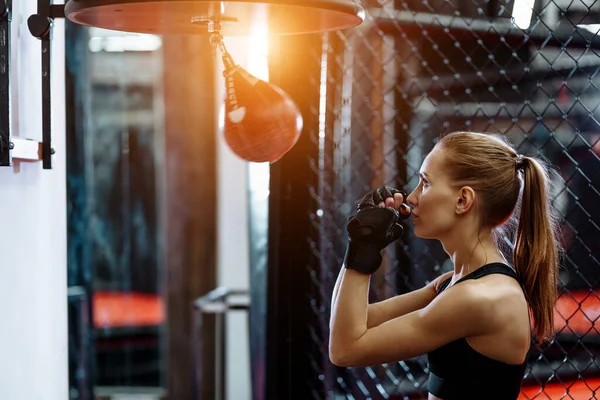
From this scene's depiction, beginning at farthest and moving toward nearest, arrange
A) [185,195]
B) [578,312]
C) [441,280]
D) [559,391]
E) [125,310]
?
[125,310] < [185,195] < [578,312] < [559,391] < [441,280]

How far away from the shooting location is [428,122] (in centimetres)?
230

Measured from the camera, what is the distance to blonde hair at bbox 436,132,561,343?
1.46 meters

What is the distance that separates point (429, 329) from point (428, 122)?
103 centimetres

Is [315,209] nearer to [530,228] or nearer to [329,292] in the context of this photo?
[329,292]

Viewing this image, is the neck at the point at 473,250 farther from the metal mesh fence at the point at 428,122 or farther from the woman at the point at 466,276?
the metal mesh fence at the point at 428,122

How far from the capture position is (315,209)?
7.57 ft

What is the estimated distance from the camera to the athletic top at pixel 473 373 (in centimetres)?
139

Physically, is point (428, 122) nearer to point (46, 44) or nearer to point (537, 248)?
point (537, 248)

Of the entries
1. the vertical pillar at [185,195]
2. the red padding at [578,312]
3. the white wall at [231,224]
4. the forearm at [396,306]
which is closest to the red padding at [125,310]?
the vertical pillar at [185,195]

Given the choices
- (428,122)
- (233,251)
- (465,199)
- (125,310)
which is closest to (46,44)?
(465,199)

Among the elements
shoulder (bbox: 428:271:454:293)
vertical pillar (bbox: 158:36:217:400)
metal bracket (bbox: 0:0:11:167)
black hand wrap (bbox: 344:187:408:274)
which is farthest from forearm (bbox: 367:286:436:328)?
vertical pillar (bbox: 158:36:217:400)

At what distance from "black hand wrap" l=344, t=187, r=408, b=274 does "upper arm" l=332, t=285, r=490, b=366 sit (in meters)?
0.12

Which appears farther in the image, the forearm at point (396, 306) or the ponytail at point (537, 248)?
the forearm at point (396, 306)

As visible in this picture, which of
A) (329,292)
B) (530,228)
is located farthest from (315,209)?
(530,228)
